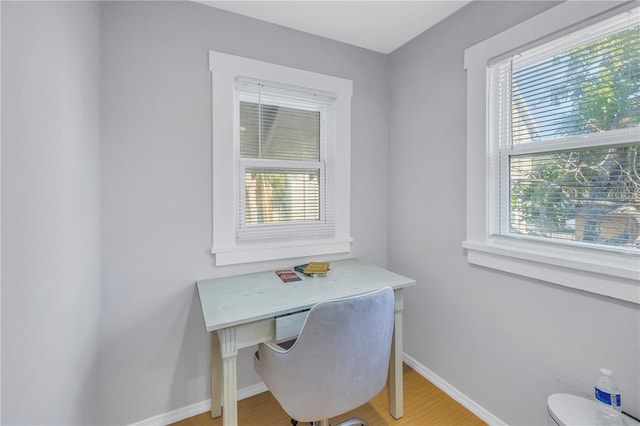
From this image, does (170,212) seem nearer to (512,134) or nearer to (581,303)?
(512,134)

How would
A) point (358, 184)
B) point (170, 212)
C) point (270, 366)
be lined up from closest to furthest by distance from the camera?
point (270, 366)
point (170, 212)
point (358, 184)

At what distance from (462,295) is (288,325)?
1201mm

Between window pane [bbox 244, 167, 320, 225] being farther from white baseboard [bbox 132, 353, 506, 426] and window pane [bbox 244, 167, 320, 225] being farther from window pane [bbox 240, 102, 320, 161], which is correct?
white baseboard [bbox 132, 353, 506, 426]

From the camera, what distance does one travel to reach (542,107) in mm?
1444

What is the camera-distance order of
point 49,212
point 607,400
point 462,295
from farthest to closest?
point 462,295, point 607,400, point 49,212

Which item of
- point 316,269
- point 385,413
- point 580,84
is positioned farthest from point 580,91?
point 385,413

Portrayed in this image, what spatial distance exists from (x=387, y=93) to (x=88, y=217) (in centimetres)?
228

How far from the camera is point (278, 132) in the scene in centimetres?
201

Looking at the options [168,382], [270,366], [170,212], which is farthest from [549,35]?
[168,382]

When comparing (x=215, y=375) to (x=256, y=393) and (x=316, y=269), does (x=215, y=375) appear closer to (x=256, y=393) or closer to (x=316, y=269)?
(x=256, y=393)

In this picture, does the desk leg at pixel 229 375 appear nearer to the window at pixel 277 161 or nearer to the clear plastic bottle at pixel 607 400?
the window at pixel 277 161

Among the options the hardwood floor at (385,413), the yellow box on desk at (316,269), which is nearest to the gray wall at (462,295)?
the hardwood floor at (385,413)

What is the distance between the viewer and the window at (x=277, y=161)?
1787mm

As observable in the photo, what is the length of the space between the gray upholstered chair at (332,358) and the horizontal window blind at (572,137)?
3.26ft
